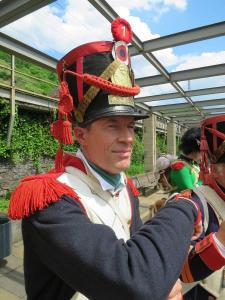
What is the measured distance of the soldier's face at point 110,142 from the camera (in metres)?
1.18

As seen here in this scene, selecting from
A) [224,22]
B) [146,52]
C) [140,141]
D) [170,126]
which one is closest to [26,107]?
[146,52]

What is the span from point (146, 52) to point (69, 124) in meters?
3.90

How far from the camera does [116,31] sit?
4.20ft

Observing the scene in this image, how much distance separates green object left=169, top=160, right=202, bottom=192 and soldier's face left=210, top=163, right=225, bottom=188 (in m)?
1.73

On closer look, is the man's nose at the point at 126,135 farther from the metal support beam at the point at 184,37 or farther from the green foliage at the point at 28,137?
A: the green foliage at the point at 28,137

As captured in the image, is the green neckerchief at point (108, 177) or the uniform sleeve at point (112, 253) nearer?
the uniform sleeve at point (112, 253)

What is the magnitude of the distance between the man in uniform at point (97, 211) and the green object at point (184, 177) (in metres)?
2.03

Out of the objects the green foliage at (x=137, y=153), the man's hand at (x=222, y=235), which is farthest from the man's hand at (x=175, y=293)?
the green foliage at (x=137, y=153)

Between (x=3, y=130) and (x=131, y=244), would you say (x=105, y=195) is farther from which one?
(x=3, y=130)

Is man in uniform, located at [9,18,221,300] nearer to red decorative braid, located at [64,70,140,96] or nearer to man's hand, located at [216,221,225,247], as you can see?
red decorative braid, located at [64,70,140,96]

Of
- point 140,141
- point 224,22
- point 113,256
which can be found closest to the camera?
point 113,256

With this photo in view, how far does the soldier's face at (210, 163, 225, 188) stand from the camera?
1.69 m

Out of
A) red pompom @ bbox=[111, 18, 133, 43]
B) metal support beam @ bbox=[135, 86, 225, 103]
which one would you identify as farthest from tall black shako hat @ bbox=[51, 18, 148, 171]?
metal support beam @ bbox=[135, 86, 225, 103]

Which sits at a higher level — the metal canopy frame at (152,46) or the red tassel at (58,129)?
the metal canopy frame at (152,46)
